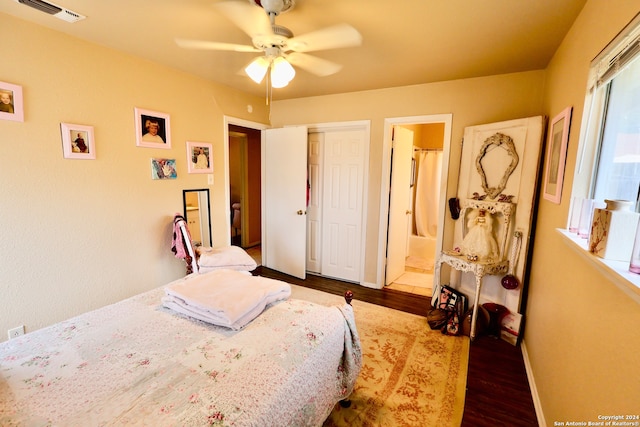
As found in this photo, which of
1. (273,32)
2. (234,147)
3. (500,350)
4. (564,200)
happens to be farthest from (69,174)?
(500,350)

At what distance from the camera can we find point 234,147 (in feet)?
16.1

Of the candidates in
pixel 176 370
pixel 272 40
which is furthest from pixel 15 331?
pixel 272 40

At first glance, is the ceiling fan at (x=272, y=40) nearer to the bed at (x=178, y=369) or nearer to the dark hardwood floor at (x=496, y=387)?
the bed at (x=178, y=369)

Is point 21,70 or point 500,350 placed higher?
point 21,70

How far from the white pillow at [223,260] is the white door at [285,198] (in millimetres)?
988

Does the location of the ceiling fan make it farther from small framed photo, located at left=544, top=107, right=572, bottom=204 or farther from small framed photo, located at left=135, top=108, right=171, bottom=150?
small framed photo, located at left=544, top=107, right=572, bottom=204

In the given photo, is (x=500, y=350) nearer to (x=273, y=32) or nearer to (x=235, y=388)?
(x=235, y=388)

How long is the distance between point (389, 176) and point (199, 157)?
2150 millimetres

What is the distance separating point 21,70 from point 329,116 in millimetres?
2718

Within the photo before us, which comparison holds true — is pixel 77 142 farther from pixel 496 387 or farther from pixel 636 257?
pixel 496 387

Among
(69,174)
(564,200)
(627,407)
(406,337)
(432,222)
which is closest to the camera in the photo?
(627,407)

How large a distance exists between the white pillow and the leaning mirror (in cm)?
37

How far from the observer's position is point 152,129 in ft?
8.52

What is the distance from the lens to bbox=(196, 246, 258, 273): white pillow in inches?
103
